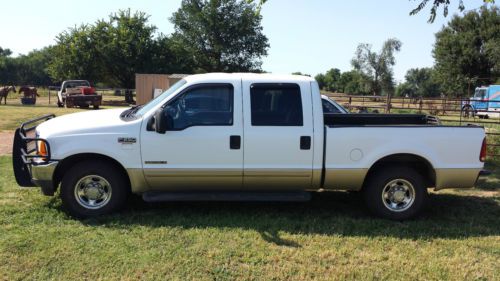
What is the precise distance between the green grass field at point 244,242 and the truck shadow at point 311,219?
0.01 metres

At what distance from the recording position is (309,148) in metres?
5.35

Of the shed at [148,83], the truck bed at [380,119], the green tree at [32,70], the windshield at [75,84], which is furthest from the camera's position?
the green tree at [32,70]

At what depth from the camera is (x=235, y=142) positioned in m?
5.29

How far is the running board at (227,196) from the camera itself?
5375 millimetres

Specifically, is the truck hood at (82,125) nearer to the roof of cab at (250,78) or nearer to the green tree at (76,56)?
the roof of cab at (250,78)

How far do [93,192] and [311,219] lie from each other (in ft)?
8.83

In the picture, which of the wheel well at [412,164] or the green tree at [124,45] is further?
the green tree at [124,45]

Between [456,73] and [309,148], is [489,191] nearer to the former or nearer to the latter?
[309,148]

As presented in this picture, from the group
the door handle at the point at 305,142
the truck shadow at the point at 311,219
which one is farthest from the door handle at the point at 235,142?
the truck shadow at the point at 311,219

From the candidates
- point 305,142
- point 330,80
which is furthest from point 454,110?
point 330,80

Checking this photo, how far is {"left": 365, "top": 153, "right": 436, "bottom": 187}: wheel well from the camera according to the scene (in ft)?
18.3

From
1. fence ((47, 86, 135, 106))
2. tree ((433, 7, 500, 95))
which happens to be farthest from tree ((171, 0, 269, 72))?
tree ((433, 7, 500, 95))

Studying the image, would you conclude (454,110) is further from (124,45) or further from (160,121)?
(124,45)

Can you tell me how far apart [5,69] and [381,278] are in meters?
98.3
